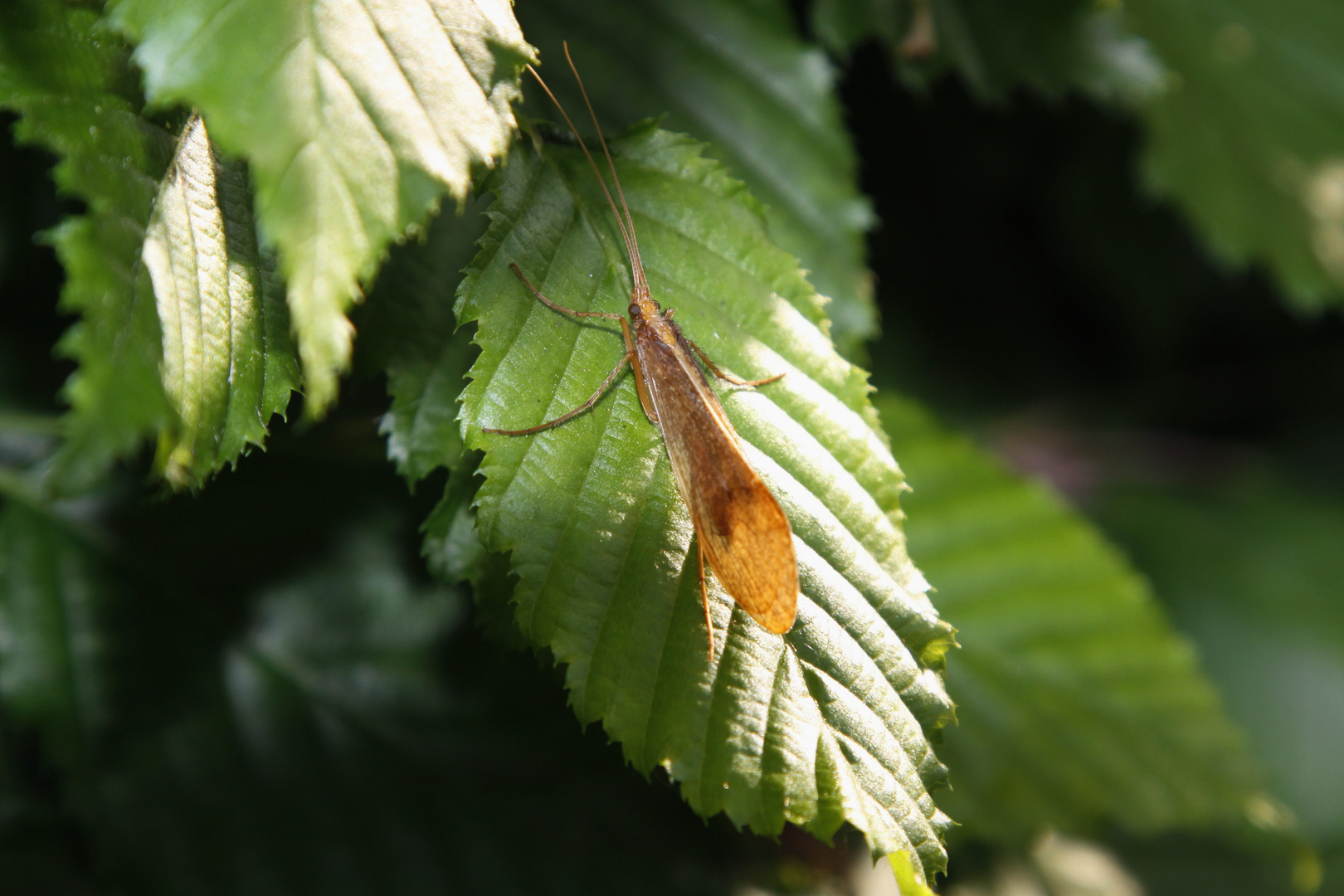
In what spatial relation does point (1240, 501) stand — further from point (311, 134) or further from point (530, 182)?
point (311, 134)

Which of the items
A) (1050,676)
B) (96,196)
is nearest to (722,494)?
(96,196)

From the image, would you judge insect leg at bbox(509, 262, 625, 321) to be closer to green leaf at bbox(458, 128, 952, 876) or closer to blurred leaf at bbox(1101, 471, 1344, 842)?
green leaf at bbox(458, 128, 952, 876)

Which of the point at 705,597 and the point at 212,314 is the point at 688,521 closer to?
the point at 705,597

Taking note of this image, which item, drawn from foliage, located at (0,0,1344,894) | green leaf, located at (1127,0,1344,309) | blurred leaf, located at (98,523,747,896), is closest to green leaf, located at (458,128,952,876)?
foliage, located at (0,0,1344,894)

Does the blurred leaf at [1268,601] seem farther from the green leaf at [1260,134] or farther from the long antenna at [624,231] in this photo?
the long antenna at [624,231]

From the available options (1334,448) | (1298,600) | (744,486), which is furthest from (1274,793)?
(744,486)

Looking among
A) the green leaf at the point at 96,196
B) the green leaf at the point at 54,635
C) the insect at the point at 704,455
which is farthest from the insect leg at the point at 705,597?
the green leaf at the point at 54,635
